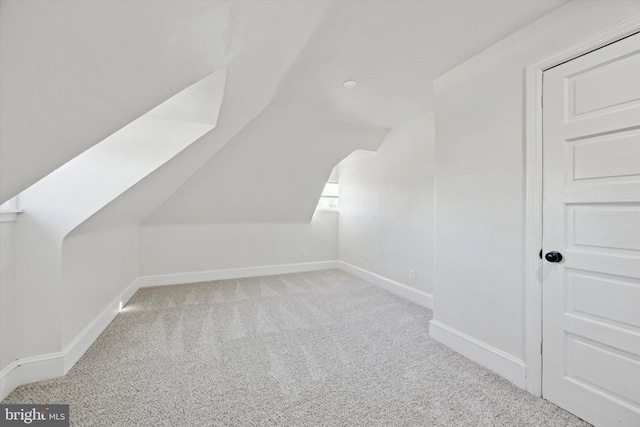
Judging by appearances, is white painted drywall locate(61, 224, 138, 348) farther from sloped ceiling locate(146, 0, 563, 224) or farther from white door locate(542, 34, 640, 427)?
white door locate(542, 34, 640, 427)

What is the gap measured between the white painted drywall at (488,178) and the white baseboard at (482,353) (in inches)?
1.6

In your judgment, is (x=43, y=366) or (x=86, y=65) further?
(x=43, y=366)

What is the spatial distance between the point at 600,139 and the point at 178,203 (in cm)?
431

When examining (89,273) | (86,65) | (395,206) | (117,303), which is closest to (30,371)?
(89,273)

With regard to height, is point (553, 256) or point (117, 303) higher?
point (553, 256)

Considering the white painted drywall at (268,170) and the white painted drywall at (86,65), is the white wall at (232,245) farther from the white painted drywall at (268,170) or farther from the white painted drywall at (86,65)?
the white painted drywall at (86,65)

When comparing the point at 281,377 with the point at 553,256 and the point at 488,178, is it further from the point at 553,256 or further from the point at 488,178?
the point at 488,178

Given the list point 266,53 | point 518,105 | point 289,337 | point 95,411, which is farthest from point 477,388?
point 266,53

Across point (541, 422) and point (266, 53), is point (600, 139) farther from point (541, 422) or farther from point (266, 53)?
point (266, 53)

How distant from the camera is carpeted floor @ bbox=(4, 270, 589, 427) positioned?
1.50m

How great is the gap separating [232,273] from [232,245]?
46cm

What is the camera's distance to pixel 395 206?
145 inches

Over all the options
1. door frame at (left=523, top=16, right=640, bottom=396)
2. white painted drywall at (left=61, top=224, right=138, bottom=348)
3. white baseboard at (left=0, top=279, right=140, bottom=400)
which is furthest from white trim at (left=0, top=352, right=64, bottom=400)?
door frame at (left=523, top=16, right=640, bottom=396)

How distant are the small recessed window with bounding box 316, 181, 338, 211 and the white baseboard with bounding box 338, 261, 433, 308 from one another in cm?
117
